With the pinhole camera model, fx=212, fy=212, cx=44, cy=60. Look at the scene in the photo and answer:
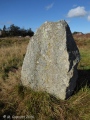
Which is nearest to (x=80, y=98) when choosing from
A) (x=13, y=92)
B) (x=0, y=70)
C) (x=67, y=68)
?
(x=67, y=68)

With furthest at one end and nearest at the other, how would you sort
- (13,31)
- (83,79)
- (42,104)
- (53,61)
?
(13,31) < (83,79) < (53,61) < (42,104)

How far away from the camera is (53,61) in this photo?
5578mm

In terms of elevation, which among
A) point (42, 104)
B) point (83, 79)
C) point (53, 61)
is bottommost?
point (42, 104)

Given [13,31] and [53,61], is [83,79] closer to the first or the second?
[53,61]

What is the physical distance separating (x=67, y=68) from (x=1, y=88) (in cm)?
211

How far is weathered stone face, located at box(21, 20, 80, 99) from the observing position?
538 cm

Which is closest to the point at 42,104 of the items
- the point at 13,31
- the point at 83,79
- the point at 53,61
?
the point at 53,61

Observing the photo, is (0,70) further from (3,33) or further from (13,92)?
(3,33)

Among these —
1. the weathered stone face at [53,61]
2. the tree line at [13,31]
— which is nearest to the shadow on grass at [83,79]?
the weathered stone face at [53,61]

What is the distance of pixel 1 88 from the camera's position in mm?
6148

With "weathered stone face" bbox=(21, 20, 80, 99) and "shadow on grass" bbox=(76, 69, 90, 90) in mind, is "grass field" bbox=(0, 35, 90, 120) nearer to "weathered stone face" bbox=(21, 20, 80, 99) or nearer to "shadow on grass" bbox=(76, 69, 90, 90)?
"shadow on grass" bbox=(76, 69, 90, 90)

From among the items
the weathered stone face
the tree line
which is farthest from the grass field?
the tree line

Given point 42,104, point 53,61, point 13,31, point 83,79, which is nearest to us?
point 42,104

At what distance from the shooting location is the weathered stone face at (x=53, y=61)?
5379 millimetres
